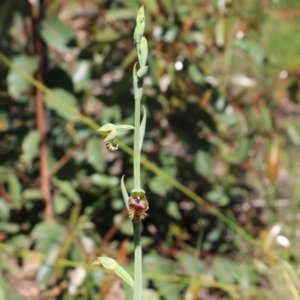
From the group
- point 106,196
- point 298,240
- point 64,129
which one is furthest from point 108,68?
point 298,240

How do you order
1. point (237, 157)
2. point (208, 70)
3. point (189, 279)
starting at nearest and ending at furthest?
point (189, 279), point (208, 70), point (237, 157)

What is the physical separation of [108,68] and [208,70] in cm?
30

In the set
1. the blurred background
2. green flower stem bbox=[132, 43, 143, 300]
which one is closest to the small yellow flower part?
green flower stem bbox=[132, 43, 143, 300]

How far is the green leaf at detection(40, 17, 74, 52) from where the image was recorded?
211cm

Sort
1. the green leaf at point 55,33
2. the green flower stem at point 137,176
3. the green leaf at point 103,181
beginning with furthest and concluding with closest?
1. the green leaf at point 103,181
2. the green leaf at point 55,33
3. the green flower stem at point 137,176

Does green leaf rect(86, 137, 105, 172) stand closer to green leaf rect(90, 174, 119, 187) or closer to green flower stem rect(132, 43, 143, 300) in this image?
green leaf rect(90, 174, 119, 187)

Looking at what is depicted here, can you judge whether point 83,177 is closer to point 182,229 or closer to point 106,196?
point 106,196

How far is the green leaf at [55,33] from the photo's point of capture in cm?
211

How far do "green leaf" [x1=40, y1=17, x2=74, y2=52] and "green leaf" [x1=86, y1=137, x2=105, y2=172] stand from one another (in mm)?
270

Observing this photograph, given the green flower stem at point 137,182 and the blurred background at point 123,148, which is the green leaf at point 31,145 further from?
the green flower stem at point 137,182

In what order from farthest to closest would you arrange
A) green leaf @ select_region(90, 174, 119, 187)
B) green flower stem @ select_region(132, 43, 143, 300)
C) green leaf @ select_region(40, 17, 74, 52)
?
1. green leaf @ select_region(90, 174, 119, 187)
2. green leaf @ select_region(40, 17, 74, 52)
3. green flower stem @ select_region(132, 43, 143, 300)

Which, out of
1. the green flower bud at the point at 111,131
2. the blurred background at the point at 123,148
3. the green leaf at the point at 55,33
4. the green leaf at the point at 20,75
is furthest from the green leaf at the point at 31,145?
the green flower bud at the point at 111,131

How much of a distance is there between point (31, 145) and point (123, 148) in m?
0.32

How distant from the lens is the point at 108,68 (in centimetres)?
234
